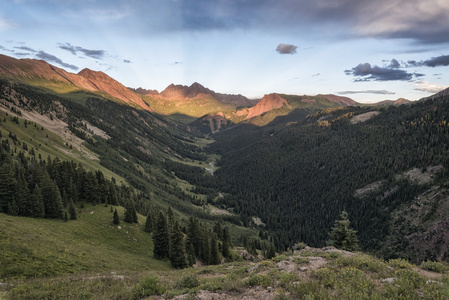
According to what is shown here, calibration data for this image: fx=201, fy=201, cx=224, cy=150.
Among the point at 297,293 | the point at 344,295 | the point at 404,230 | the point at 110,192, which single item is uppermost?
the point at 344,295

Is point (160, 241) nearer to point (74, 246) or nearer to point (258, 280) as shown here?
point (74, 246)

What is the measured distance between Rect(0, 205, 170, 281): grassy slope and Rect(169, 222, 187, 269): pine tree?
2042 mm

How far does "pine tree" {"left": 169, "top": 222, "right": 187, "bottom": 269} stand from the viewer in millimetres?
42875

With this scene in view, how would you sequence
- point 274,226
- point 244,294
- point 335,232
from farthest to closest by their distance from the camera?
point 274,226 < point 335,232 < point 244,294

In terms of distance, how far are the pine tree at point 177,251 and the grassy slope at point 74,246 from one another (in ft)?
6.70

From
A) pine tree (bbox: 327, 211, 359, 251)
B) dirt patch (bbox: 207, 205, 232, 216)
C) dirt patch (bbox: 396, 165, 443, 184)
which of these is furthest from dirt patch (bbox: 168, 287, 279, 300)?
dirt patch (bbox: 207, 205, 232, 216)

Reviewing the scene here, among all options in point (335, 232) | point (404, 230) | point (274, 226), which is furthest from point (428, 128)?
point (335, 232)

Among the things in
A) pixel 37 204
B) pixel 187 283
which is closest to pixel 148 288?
pixel 187 283

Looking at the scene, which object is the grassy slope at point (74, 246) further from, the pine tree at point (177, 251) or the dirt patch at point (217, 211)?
the dirt patch at point (217, 211)

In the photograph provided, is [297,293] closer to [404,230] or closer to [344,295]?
[344,295]

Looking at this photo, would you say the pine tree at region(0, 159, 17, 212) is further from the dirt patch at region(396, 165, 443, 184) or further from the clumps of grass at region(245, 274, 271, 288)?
the dirt patch at region(396, 165, 443, 184)

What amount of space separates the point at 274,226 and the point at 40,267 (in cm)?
16885

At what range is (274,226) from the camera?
17112 cm

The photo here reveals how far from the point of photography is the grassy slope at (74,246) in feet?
77.3
